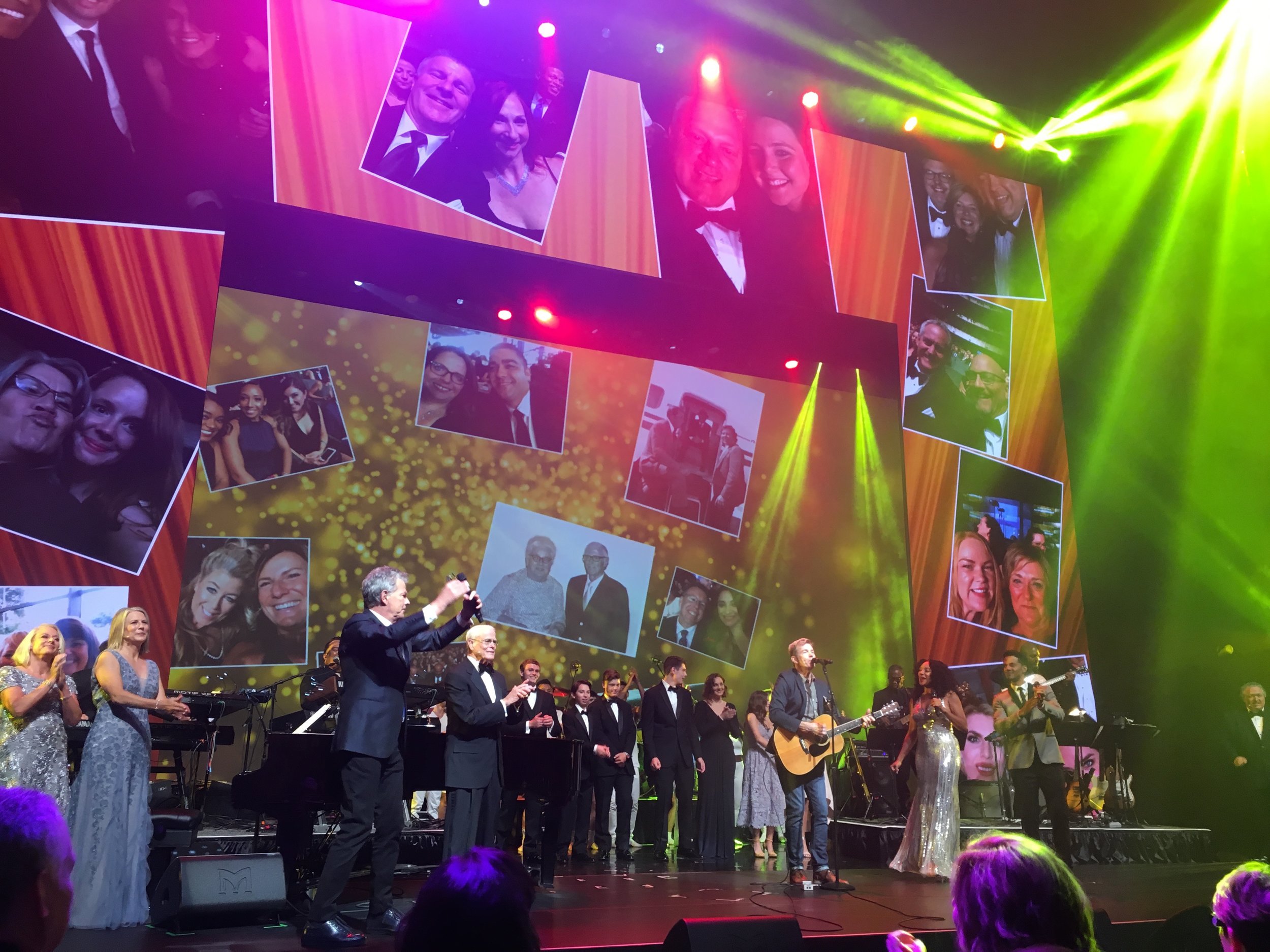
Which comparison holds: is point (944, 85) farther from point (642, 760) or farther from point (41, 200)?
point (41, 200)

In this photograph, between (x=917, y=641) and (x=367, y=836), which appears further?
(x=917, y=641)

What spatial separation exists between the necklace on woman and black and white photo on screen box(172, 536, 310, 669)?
410 centimetres

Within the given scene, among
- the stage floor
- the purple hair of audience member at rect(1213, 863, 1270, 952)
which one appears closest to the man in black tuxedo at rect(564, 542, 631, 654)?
the stage floor

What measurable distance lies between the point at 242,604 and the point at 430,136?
4890 millimetres

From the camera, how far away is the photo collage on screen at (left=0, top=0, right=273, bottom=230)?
737 centimetres

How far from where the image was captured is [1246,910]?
→ 195 centimetres

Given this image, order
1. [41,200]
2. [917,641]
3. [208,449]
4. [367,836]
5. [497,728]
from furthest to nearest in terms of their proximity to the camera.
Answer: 1. [917,641]
2. [208,449]
3. [41,200]
4. [497,728]
5. [367,836]

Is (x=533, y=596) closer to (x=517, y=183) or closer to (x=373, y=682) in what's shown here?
(x=517, y=183)

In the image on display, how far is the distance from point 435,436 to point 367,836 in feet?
18.8

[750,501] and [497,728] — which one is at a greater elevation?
[750,501]

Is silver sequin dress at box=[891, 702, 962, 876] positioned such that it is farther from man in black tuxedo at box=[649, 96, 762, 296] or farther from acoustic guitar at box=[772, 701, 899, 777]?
man in black tuxedo at box=[649, 96, 762, 296]

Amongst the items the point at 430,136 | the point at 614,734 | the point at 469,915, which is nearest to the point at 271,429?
the point at 430,136

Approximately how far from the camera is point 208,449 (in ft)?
27.8

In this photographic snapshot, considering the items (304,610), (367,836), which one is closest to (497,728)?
(367,836)
